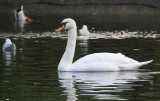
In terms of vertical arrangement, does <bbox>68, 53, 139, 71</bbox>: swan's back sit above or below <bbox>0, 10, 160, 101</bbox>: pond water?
above

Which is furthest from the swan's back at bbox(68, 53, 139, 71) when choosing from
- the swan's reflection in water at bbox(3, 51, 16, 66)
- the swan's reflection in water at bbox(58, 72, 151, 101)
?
the swan's reflection in water at bbox(3, 51, 16, 66)

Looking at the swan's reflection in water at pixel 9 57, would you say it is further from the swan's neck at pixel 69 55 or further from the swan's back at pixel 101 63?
the swan's back at pixel 101 63

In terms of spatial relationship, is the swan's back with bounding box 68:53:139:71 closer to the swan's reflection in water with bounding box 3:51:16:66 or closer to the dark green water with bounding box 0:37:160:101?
the dark green water with bounding box 0:37:160:101

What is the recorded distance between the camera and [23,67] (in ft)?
50.7

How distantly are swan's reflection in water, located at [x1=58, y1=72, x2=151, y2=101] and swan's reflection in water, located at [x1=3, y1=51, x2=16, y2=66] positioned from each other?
9.44 feet

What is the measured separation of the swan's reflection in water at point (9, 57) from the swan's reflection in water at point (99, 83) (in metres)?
2.88

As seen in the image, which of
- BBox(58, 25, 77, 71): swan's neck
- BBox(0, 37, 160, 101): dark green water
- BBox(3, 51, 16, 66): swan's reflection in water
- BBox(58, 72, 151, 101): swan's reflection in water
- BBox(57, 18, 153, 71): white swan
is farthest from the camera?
BBox(3, 51, 16, 66): swan's reflection in water

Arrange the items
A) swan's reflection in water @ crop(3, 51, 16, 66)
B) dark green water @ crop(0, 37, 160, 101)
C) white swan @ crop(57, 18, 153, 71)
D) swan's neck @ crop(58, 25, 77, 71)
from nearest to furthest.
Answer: dark green water @ crop(0, 37, 160, 101)
white swan @ crop(57, 18, 153, 71)
swan's neck @ crop(58, 25, 77, 71)
swan's reflection in water @ crop(3, 51, 16, 66)

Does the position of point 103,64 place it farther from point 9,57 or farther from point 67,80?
point 9,57

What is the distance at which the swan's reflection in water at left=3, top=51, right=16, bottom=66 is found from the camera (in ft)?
55.4

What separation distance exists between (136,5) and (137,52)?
24409mm

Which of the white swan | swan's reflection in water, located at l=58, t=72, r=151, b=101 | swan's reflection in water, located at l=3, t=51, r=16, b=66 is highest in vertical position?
the white swan

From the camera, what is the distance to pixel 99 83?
40.9 feet

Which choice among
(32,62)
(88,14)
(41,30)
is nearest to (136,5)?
(88,14)
